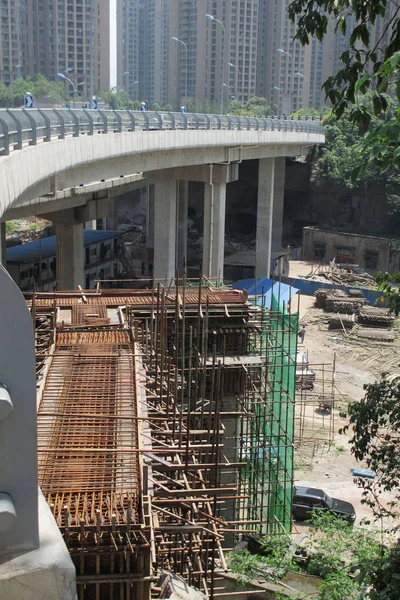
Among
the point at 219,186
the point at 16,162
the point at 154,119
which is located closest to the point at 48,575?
the point at 16,162

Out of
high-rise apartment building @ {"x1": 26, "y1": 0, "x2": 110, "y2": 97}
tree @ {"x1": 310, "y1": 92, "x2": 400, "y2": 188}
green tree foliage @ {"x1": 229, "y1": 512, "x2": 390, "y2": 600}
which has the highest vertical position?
high-rise apartment building @ {"x1": 26, "y1": 0, "x2": 110, "y2": 97}

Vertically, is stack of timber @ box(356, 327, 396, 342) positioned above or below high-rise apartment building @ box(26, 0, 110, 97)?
below

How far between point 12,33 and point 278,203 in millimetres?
32530

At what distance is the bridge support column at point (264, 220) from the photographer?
4338 cm

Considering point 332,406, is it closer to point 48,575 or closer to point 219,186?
point 219,186

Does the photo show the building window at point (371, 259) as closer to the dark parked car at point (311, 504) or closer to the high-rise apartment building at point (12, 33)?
the dark parked car at point (311, 504)

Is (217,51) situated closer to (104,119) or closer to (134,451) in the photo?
(104,119)

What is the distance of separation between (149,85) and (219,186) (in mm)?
66366

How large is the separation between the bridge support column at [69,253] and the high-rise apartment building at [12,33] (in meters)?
40.1

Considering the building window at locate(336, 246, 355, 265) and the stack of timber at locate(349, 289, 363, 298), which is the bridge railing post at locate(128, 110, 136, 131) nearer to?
the stack of timber at locate(349, 289, 363, 298)

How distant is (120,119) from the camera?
22.0 m

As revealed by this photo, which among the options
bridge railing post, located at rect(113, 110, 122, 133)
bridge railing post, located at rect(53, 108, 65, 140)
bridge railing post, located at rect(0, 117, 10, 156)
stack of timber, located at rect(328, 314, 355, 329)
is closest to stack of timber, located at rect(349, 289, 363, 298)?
stack of timber, located at rect(328, 314, 355, 329)

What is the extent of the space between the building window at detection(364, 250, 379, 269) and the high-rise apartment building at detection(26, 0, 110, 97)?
33514 millimetres

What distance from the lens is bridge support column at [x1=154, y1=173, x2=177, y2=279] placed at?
31.2 meters
